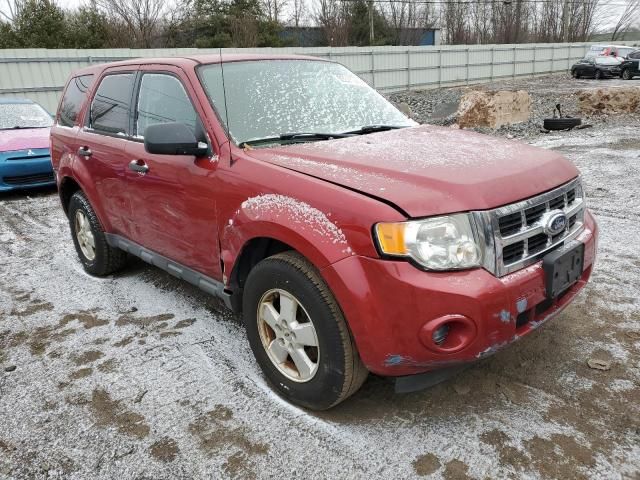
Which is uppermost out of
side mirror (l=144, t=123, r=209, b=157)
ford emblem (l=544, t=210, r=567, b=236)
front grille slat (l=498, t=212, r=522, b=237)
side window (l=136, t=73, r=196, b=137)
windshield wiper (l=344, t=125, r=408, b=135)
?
side window (l=136, t=73, r=196, b=137)

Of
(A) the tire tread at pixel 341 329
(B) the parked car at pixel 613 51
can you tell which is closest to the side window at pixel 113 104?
(A) the tire tread at pixel 341 329

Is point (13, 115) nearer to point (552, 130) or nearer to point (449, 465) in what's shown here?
point (449, 465)

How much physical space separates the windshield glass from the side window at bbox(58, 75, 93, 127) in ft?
16.1

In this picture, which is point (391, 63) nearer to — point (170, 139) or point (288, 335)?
point (170, 139)

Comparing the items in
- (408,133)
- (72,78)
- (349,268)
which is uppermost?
(72,78)

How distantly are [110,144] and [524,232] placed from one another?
3088 mm

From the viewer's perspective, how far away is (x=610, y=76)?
102 feet

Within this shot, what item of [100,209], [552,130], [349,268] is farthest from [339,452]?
[552,130]

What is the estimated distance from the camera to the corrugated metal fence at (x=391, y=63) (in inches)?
658

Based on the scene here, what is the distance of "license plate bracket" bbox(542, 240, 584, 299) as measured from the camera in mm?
2467

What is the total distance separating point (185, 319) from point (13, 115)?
7640 millimetres

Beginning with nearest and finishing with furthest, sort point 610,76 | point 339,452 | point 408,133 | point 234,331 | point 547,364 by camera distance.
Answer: point 339,452 → point 547,364 → point 408,133 → point 234,331 → point 610,76

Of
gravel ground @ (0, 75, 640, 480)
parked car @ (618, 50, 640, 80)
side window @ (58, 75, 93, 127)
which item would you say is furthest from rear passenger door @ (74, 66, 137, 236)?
parked car @ (618, 50, 640, 80)

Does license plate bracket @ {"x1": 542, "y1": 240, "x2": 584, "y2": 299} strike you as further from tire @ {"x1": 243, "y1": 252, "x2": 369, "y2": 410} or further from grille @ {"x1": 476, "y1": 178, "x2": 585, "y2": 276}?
tire @ {"x1": 243, "y1": 252, "x2": 369, "y2": 410}
